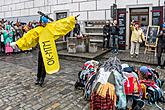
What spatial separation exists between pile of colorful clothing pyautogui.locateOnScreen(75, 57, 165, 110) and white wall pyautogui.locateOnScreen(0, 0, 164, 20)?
23.8 feet

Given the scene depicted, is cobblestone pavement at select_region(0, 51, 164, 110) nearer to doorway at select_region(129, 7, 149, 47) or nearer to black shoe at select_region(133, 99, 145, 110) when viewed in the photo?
black shoe at select_region(133, 99, 145, 110)

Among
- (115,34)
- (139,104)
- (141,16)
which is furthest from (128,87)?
(141,16)

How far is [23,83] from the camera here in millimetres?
6992

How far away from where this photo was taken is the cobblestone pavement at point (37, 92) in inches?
206

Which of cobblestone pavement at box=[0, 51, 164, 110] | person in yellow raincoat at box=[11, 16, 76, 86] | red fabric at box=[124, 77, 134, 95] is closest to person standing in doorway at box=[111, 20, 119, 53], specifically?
cobblestone pavement at box=[0, 51, 164, 110]

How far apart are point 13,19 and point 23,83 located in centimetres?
1340

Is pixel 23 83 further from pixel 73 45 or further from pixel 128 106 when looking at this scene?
pixel 73 45

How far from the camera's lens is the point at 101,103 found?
4469 millimetres

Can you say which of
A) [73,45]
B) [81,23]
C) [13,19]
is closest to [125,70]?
[73,45]

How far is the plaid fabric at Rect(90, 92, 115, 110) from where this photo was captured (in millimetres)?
4414

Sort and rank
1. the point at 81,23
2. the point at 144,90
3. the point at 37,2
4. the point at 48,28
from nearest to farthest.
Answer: the point at 144,90 → the point at 48,28 → the point at 81,23 → the point at 37,2

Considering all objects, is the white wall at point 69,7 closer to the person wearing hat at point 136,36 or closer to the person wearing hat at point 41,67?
the person wearing hat at point 136,36

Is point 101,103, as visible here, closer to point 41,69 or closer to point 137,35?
point 41,69

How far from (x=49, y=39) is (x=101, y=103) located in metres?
2.53
